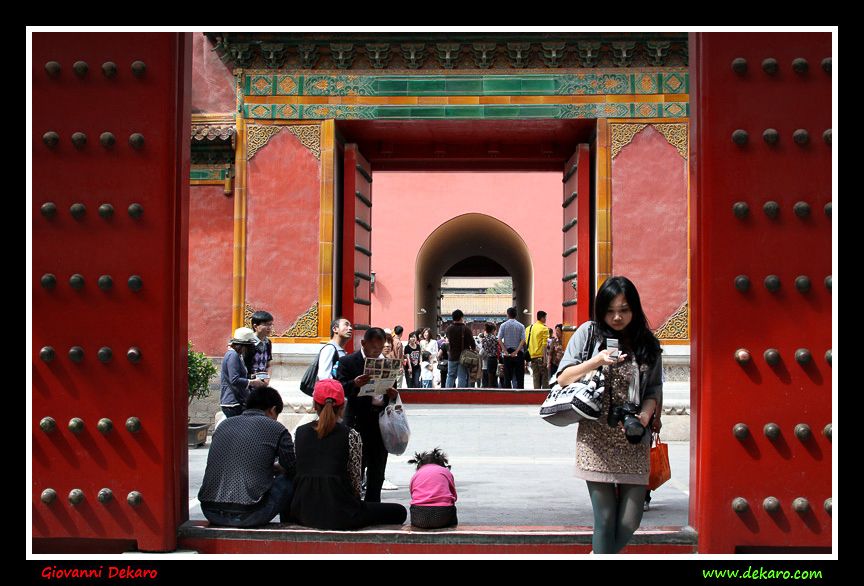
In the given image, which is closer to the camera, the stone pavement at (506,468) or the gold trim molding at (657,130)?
the stone pavement at (506,468)

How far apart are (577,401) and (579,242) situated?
24.9 ft

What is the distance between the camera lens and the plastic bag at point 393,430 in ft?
17.1

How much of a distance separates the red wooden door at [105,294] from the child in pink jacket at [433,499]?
44.8 inches

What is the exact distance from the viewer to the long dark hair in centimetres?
333

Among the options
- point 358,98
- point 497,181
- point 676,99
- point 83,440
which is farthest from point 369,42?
point 497,181

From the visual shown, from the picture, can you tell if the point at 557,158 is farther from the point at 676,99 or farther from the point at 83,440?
the point at 83,440

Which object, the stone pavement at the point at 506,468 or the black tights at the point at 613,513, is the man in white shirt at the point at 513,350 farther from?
the black tights at the point at 613,513

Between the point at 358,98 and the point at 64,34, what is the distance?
6.79m

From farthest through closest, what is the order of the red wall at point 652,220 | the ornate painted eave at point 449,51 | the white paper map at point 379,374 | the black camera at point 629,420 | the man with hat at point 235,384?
the red wall at point 652,220
the ornate painted eave at point 449,51
the man with hat at point 235,384
the white paper map at point 379,374
the black camera at point 629,420

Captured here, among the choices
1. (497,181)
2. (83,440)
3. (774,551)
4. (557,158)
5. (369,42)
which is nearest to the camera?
(774,551)

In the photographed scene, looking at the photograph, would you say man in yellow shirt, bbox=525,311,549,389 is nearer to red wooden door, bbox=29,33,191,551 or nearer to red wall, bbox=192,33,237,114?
red wall, bbox=192,33,237,114

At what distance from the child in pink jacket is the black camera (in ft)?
3.85

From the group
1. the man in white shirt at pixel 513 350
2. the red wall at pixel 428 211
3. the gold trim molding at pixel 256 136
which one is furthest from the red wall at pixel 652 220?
the red wall at pixel 428 211

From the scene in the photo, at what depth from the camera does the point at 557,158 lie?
37.9 ft
